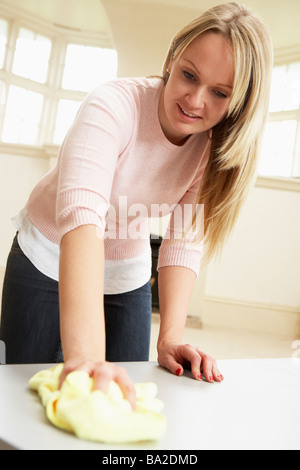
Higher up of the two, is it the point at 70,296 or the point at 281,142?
the point at 281,142

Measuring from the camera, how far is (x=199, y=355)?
783mm

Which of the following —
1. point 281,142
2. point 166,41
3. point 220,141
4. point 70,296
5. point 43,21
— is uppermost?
point 43,21

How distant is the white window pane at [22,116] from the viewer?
656 cm

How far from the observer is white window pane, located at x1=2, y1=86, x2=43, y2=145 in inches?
258

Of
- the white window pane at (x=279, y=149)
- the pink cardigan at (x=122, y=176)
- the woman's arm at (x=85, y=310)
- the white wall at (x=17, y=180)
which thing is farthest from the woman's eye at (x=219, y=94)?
the white window pane at (x=279, y=149)

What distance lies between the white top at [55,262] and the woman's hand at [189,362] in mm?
255

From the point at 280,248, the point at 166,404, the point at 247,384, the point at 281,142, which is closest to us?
the point at 166,404

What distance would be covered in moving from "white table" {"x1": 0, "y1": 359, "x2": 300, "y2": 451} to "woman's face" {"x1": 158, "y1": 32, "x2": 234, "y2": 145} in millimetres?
395

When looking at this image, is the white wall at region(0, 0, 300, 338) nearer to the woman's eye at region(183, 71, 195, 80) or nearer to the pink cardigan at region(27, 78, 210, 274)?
the pink cardigan at region(27, 78, 210, 274)
